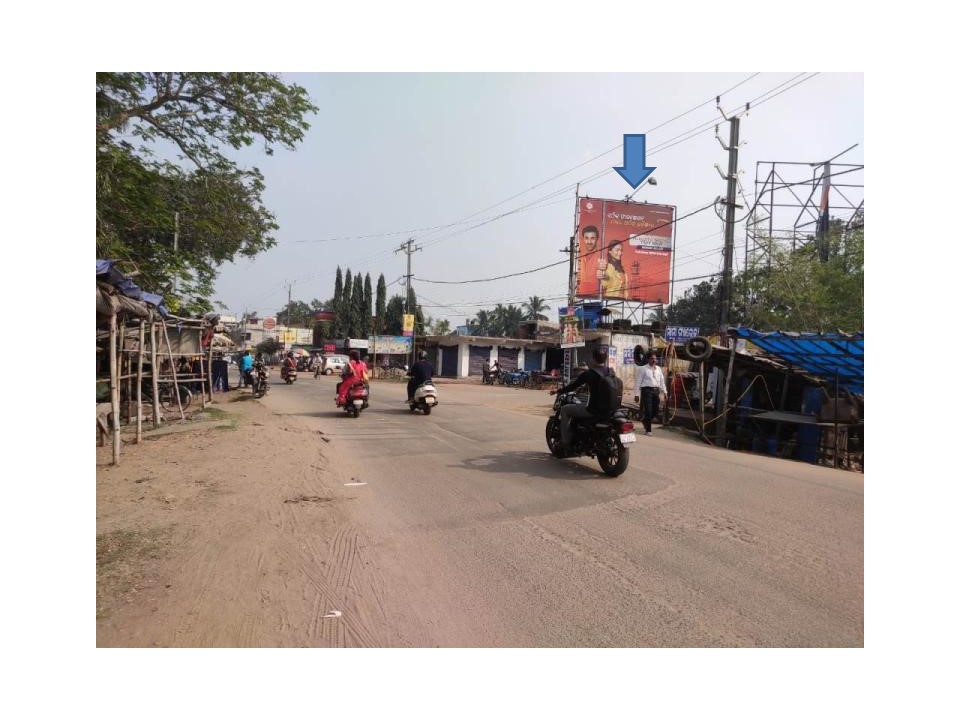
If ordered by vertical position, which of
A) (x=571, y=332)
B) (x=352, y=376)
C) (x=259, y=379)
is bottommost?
(x=259, y=379)

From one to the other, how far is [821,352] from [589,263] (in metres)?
22.6

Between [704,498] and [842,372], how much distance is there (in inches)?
301

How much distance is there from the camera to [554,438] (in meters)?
8.38

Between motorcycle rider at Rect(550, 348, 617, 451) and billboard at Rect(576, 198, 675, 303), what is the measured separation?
2601 cm

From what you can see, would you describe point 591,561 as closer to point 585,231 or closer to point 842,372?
point 842,372

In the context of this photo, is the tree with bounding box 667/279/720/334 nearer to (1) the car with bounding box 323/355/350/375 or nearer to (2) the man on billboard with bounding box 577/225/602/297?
(2) the man on billboard with bounding box 577/225/602/297

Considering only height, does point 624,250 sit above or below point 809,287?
above

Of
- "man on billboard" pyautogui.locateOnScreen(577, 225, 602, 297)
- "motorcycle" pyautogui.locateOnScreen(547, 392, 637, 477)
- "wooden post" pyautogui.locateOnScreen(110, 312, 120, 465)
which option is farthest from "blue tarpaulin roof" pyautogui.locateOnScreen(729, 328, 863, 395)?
"man on billboard" pyautogui.locateOnScreen(577, 225, 602, 297)

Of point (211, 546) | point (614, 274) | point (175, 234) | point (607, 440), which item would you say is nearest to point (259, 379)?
point (175, 234)

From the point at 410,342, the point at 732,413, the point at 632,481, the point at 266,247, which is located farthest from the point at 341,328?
the point at 632,481

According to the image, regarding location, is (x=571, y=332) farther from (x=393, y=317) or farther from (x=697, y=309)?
(x=393, y=317)

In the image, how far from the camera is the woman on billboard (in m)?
33.4

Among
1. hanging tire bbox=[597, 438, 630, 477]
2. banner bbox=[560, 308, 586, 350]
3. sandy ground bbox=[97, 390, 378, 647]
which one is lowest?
sandy ground bbox=[97, 390, 378, 647]

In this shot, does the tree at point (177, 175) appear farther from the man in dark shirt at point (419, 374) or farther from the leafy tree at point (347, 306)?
the leafy tree at point (347, 306)
